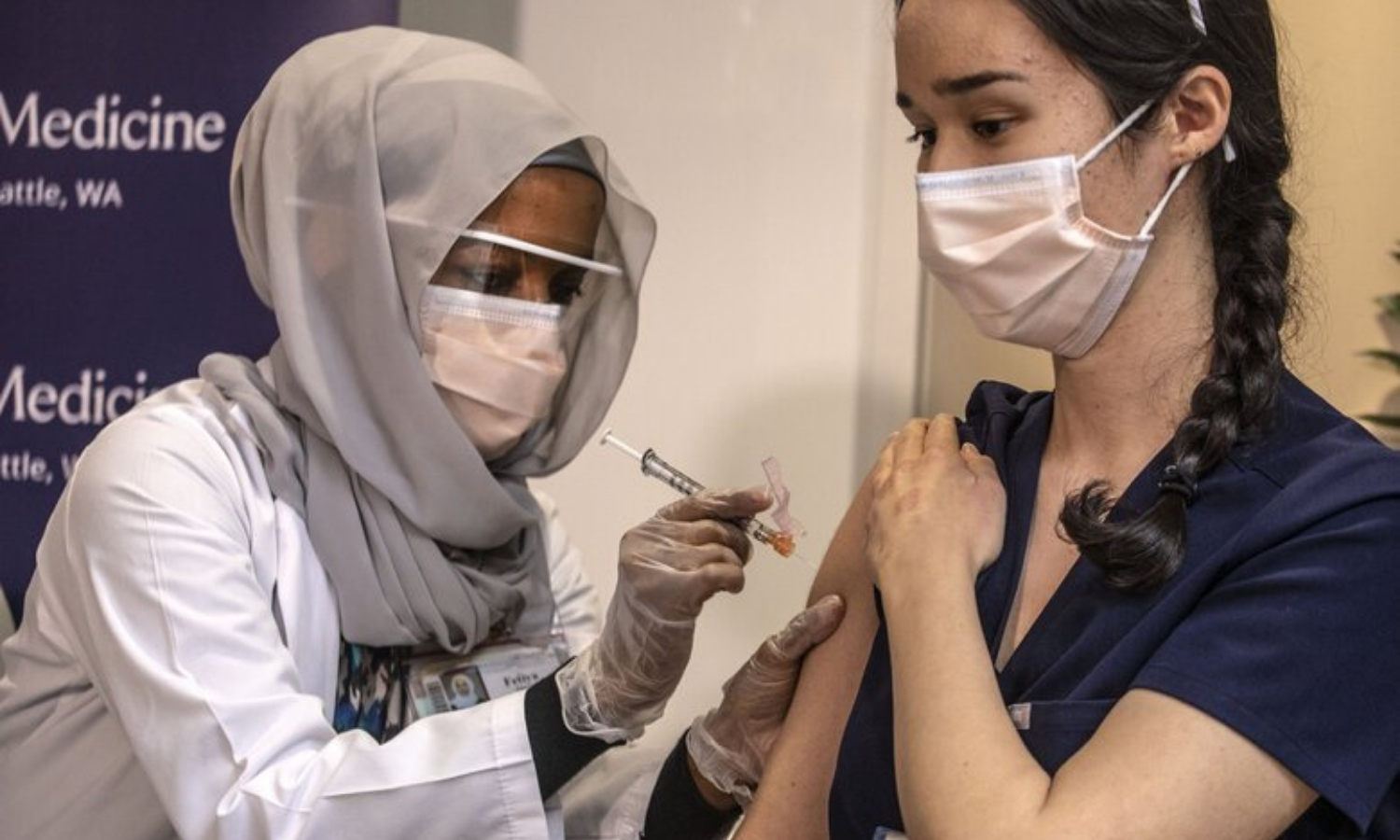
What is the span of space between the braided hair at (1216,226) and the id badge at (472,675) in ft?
3.18

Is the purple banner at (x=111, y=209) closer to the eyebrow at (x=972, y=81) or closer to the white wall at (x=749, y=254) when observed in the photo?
→ the white wall at (x=749, y=254)

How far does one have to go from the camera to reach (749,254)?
110 inches

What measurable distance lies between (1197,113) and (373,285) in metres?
0.99

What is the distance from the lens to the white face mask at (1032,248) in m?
1.37

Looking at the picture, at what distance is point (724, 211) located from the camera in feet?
9.22

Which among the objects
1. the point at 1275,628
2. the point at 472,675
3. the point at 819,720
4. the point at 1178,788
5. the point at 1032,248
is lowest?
the point at 472,675

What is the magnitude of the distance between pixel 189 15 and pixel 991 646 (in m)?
1.88

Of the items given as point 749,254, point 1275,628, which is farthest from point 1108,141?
point 749,254

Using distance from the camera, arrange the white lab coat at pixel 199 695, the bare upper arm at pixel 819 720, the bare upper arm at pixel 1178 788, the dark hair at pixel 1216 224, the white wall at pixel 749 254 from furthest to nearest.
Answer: the white wall at pixel 749 254
the white lab coat at pixel 199 695
the bare upper arm at pixel 819 720
the dark hair at pixel 1216 224
the bare upper arm at pixel 1178 788

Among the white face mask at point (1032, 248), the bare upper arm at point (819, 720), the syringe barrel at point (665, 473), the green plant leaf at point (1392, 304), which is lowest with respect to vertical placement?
the bare upper arm at point (819, 720)

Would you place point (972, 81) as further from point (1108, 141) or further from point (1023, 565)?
point (1023, 565)

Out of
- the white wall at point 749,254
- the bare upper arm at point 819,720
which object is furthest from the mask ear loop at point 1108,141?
the white wall at point 749,254

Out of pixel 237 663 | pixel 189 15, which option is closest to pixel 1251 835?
pixel 237 663

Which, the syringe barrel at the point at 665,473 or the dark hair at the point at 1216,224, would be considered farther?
the syringe barrel at the point at 665,473
